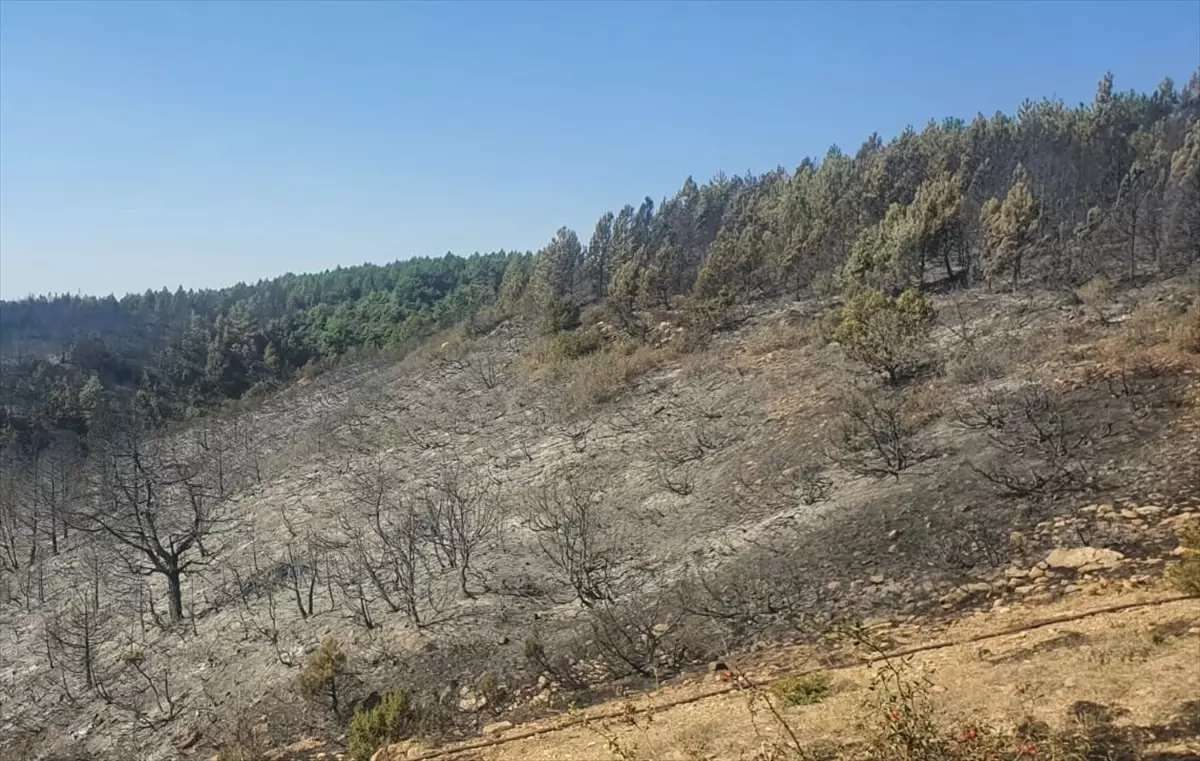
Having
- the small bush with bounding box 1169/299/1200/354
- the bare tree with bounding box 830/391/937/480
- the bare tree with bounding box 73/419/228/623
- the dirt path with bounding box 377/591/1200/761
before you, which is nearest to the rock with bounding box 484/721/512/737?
the dirt path with bounding box 377/591/1200/761

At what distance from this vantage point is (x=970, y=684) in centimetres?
630

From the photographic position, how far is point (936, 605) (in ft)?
27.9

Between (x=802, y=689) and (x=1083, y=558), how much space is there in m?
3.84

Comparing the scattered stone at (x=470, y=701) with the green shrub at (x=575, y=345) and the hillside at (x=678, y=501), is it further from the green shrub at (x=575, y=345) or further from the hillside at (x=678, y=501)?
the green shrub at (x=575, y=345)

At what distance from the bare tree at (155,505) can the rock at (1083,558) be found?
15.4 m

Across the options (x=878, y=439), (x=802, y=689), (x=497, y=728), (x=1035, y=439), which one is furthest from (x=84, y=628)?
(x=1035, y=439)

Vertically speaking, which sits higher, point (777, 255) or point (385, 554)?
point (777, 255)

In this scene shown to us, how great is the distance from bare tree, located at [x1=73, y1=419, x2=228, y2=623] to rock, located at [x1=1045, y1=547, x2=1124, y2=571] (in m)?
15.4

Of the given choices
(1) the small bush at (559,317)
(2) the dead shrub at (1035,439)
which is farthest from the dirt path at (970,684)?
(1) the small bush at (559,317)

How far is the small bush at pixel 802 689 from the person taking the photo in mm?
6699

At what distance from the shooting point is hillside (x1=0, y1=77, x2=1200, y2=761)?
8.94 metres

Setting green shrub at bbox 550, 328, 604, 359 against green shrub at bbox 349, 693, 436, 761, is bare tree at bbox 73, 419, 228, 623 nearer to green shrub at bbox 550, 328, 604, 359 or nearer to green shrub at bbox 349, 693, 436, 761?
green shrub at bbox 349, 693, 436, 761

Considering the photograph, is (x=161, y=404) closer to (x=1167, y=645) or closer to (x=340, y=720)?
(x=340, y=720)

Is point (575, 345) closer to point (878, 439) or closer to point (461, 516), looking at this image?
point (461, 516)
